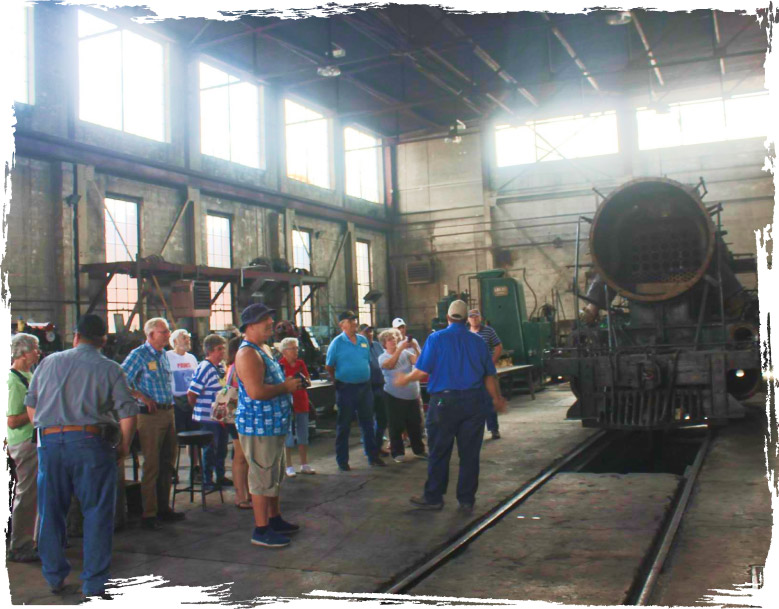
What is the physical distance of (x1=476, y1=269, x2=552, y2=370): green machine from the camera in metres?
17.7

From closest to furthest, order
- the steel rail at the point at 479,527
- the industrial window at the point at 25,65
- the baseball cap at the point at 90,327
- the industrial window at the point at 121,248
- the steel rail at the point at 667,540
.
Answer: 1. the steel rail at the point at 667,540
2. the steel rail at the point at 479,527
3. the baseball cap at the point at 90,327
4. the industrial window at the point at 25,65
5. the industrial window at the point at 121,248

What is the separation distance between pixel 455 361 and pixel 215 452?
275cm

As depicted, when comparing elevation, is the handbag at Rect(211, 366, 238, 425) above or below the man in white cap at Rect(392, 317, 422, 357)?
below

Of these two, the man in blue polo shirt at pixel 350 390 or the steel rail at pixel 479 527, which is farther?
the man in blue polo shirt at pixel 350 390

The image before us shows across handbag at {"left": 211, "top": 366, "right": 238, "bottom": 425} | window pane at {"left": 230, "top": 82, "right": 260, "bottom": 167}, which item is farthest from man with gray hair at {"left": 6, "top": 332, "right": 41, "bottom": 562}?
window pane at {"left": 230, "top": 82, "right": 260, "bottom": 167}

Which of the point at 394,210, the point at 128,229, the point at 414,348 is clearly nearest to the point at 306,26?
the point at 128,229

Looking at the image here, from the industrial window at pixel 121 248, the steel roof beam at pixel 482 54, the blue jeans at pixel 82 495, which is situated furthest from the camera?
the steel roof beam at pixel 482 54

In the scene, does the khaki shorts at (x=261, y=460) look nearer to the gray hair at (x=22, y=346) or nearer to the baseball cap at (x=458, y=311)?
the gray hair at (x=22, y=346)

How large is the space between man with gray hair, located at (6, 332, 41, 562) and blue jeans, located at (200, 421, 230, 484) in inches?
87.9

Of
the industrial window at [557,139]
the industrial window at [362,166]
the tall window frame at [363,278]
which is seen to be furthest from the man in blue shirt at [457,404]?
the industrial window at [557,139]

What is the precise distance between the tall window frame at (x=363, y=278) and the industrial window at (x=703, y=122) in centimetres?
1041

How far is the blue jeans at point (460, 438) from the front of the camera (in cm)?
602

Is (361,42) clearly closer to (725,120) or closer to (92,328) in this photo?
(725,120)

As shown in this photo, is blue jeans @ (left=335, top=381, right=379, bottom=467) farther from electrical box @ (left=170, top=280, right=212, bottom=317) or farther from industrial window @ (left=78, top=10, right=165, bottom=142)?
industrial window @ (left=78, top=10, right=165, bottom=142)
